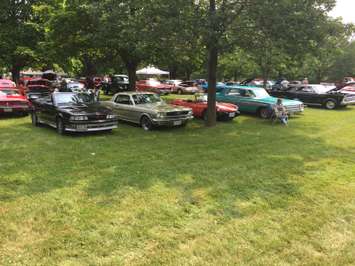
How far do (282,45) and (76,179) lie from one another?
7.82 m

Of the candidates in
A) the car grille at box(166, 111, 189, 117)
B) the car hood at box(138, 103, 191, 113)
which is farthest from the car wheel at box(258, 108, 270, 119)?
the car hood at box(138, 103, 191, 113)

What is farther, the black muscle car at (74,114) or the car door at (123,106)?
the car door at (123,106)

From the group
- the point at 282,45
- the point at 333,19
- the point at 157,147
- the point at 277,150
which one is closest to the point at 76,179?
the point at 157,147

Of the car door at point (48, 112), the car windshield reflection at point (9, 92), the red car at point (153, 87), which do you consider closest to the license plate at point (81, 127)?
the car door at point (48, 112)

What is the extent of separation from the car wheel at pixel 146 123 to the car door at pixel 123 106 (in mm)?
793

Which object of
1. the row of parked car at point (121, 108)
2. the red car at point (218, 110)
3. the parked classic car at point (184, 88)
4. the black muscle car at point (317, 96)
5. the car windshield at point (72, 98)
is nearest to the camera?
the row of parked car at point (121, 108)

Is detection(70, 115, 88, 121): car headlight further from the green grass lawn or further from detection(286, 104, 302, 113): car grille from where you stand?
detection(286, 104, 302, 113): car grille

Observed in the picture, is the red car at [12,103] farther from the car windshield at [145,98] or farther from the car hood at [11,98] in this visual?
the car windshield at [145,98]

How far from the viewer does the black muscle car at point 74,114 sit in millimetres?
10820

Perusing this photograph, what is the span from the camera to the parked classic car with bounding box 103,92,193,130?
39.7 ft

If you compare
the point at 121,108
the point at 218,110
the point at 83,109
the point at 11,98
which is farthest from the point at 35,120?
the point at 218,110

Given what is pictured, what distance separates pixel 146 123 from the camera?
12422 mm

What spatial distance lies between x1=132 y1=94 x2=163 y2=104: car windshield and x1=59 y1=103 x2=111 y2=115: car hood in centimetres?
174

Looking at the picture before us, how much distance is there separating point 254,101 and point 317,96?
6.43 m
